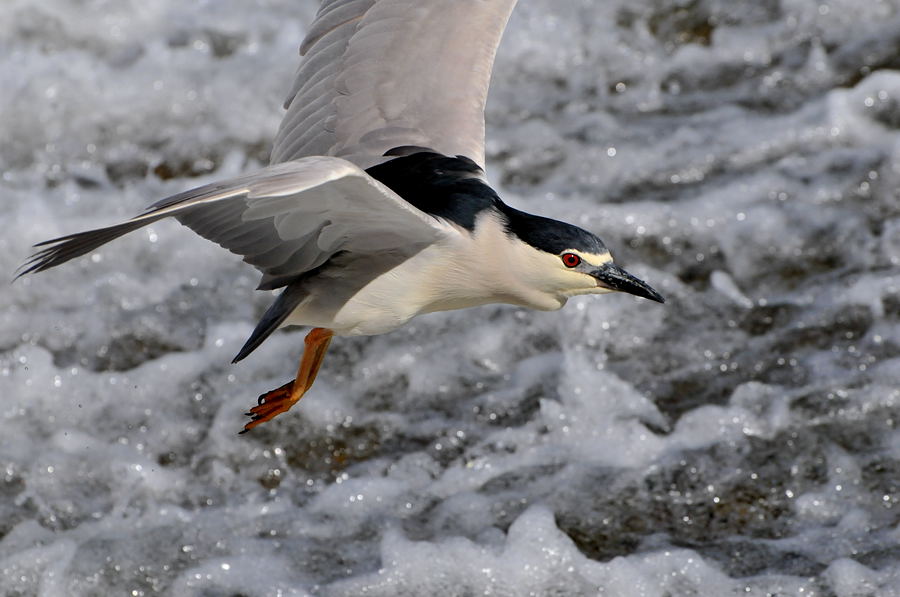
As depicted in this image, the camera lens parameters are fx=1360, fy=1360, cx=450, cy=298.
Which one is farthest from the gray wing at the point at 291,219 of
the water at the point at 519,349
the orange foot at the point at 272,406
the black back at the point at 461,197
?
the water at the point at 519,349

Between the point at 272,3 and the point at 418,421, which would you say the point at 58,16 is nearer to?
the point at 272,3

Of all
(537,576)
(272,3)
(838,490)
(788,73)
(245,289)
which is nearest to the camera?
(537,576)

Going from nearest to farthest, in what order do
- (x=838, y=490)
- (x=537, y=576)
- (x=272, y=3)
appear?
1. (x=537, y=576)
2. (x=838, y=490)
3. (x=272, y=3)

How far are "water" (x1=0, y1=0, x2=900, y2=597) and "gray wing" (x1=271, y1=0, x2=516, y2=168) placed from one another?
3.96 ft

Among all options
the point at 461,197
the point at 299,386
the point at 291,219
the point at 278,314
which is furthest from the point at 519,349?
the point at 291,219

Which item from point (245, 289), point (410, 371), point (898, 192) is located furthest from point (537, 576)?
point (898, 192)

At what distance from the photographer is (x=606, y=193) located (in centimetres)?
627

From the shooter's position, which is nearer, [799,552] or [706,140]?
[799,552]

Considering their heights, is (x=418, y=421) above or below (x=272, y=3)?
below

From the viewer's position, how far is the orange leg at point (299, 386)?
426 centimetres

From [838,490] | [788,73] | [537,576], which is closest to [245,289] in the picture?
[537,576]

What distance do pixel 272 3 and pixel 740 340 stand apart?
3501mm

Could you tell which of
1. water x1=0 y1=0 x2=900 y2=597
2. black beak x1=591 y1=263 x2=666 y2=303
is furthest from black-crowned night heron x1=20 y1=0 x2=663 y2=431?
water x1=0 y1=0 x2=900 y2=597

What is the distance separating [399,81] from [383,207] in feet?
3.80
